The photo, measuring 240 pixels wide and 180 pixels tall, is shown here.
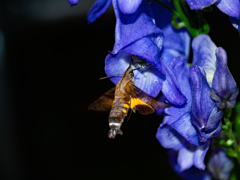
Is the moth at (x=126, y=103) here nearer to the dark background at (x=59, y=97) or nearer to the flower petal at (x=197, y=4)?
the flower petal at (x=197, y=4)

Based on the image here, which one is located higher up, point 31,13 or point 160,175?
point 31,13

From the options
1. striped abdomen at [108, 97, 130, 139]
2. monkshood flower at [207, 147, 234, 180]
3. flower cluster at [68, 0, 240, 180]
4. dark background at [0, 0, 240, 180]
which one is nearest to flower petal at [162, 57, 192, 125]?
flower cluster at [68, 0, 240, 180]

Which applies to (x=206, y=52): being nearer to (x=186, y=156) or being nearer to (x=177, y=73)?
(x=177, y=73)

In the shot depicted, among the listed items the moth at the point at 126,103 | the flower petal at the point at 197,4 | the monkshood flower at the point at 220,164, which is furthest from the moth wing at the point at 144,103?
the monkshood flower at the point at 220,164

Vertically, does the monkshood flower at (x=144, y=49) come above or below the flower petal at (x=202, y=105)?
above

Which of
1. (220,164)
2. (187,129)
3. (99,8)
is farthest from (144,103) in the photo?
(220,164)

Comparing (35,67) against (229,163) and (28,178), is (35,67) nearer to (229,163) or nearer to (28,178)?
(28,178)

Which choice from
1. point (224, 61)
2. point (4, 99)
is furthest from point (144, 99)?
point (4, 99)

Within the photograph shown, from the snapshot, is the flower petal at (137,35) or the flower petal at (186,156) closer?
the flower petal at (137,35)
